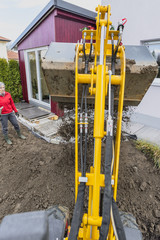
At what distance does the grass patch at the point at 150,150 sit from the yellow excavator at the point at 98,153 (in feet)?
5.43

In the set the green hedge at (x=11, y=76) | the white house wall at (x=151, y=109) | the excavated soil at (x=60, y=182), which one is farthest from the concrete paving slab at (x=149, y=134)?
the green hedge at (x=11, y=76)

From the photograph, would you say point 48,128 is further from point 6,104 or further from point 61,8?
point 61,8

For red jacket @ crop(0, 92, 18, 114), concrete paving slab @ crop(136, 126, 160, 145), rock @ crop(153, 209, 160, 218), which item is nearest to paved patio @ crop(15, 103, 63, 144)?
red jacket @ crop(0, 92, 18, 114)

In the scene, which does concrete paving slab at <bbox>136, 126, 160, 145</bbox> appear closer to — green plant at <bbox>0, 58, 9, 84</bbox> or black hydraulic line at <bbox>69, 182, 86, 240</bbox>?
black hydraulic line at <bbox>69, 182, 86, 240</bbox>

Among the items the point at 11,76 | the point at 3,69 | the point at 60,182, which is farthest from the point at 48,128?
the point at 3,69

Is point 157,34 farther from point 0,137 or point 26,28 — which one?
point 0,137

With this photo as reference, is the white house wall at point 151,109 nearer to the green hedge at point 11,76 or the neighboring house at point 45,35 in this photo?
the neighboring house at point 45,35

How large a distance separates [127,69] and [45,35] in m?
4.48

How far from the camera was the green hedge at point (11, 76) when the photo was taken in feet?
24.3

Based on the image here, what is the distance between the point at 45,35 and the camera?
531 centimetres

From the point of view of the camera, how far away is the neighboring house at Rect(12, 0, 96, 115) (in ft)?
15.7

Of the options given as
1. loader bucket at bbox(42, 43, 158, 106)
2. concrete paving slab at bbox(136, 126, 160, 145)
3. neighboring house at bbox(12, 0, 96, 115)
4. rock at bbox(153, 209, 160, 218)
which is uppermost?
neighboring house at bbox(12, 0, 96, 115)

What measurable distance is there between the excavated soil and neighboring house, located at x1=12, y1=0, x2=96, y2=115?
161 centimetres

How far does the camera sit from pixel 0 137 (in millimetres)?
4457
